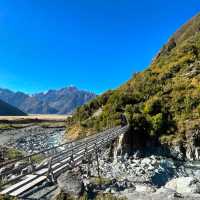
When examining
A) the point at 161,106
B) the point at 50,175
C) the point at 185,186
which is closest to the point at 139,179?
the point at 185,186

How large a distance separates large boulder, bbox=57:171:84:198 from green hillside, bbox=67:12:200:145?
2061cm

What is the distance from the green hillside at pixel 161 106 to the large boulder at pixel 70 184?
20.6m

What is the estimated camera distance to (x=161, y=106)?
40594 millimetres

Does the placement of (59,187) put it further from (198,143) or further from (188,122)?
(188,122)

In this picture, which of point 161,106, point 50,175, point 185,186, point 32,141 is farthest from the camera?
point 32,141

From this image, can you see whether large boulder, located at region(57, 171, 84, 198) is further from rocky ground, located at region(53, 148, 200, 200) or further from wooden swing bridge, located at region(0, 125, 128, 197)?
wooden swing bridge, located at region(0, 125, 128, 197)

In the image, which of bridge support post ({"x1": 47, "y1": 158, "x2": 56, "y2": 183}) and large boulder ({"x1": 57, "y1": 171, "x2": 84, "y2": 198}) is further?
bridge support post ({"x1": 47, "y1": 158, "x2": 56, "y2": 183})

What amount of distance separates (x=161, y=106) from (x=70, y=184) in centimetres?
2817

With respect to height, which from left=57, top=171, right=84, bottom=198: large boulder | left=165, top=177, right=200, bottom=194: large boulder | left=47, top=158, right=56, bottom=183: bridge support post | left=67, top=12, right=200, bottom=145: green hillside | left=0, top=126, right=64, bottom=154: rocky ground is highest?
left=67, top=12, right=200, bottom=145: green hillside

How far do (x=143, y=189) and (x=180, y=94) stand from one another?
26.8 m

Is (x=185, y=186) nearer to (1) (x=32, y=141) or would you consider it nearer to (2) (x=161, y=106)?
(2) (x=161, y=106)

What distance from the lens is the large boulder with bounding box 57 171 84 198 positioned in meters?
13.7

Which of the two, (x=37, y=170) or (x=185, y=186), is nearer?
(x=37, y=170)

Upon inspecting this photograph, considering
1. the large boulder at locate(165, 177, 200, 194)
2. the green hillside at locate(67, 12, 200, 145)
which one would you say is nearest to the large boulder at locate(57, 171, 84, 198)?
the large boulder at locate(165, 177, 200, 194)
